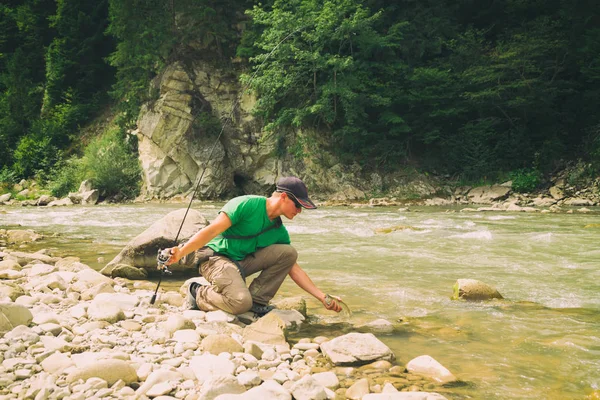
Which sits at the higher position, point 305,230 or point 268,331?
point 268,331

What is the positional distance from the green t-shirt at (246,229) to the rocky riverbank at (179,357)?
530 mm

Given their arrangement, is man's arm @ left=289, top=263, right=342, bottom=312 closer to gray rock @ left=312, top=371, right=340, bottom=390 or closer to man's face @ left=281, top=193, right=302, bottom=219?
man's face @ left=281, top=193, right=302, bottom=219

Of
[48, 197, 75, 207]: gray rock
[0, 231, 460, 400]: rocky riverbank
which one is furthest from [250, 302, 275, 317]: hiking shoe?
[48, 197, 75, 207]: gray rock

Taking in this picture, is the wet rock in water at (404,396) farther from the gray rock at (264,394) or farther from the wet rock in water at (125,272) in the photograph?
the wet rock in water at (125,272)

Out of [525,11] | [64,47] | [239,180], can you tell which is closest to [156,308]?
[239,180]

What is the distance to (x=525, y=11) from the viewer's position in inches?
899

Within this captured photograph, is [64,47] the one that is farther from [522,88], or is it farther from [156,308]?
[156,308]

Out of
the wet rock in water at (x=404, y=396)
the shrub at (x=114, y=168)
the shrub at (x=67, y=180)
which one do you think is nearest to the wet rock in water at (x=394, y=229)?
the wet rock in water at (x=404, y=396)

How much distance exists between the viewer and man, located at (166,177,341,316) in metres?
3.39

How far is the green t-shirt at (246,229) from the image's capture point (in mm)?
3463

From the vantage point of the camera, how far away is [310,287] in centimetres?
370

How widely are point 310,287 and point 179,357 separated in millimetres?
1342

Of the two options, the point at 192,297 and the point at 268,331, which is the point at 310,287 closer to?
the point at 268,331

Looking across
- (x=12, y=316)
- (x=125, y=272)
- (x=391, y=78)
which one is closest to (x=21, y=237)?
(x=125, y=272)
